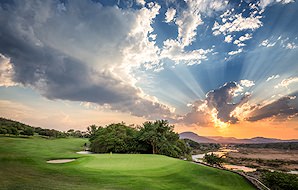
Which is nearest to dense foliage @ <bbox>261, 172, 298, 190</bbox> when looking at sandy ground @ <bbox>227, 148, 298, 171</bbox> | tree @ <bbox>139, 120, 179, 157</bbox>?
tree @ <bbox>139, 120, 179, 157</bbox>

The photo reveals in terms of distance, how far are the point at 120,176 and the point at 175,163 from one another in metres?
9.31

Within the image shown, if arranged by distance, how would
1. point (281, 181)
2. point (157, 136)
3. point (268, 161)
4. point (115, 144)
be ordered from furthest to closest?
1. point (268, 161)
2. point (115, 144)
3. point (157, 136)
4. point (281, 181)

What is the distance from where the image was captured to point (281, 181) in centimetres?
2202

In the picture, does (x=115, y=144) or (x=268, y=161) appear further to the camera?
(x=268, y=161)

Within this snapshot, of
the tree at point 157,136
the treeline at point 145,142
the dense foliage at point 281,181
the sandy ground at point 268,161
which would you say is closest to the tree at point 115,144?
the treeline at point 145,142

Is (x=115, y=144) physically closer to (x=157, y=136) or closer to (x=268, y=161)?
(x=157, y=136)

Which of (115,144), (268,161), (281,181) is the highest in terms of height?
(268,161)

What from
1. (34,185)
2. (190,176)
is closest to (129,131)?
(190,176)

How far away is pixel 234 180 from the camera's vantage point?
20.8 metres

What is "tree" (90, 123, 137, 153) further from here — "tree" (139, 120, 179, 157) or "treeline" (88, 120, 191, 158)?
"tree" (139, 120, 179, 157)

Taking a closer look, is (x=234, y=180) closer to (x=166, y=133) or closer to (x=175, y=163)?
(x=175, y=163)

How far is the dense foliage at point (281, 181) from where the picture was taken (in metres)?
21.4

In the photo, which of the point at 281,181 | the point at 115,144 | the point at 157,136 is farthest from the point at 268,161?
the point at 281,181

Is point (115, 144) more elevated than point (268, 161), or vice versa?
point (268, 161)
